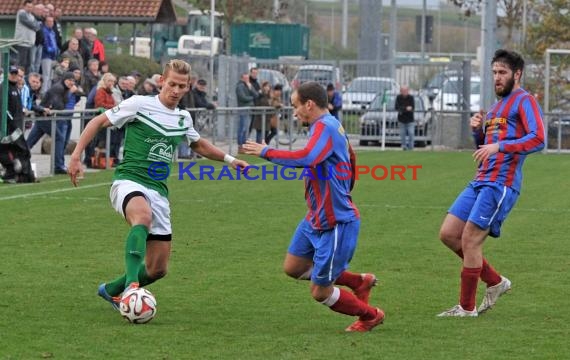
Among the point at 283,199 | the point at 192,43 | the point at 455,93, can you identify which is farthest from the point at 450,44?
the point at 283,199

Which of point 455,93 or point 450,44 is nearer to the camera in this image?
point 455,93

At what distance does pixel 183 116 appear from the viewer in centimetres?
995

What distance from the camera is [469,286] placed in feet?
32.1

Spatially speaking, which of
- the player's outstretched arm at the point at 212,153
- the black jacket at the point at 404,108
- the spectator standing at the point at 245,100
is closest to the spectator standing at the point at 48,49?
the spectator standing at the point at 245,100

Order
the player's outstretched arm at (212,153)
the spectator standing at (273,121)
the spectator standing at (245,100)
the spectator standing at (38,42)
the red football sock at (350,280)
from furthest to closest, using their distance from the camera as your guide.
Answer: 1. the spectator standing at (273,121)
2. the spectator standing at (245,100)
3. the spectator standing at (38,42)
4. the player's outstretched arm at (212,153)
5. the red football sock at (350,280)

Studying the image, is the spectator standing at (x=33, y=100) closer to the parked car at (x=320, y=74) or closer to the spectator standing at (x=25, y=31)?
the spectator standing at (x=25, y=31)

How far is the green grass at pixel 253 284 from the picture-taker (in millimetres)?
8531

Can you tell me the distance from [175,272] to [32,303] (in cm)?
216

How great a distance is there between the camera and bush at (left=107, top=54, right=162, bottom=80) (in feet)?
117

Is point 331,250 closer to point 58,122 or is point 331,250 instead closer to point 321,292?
point 321,292

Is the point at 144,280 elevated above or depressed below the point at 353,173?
below

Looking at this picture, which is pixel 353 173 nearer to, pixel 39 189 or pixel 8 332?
pixel 8 332

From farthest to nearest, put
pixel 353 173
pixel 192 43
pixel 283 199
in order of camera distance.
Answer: pixel 192 43 < pixel 283 199 < pixel 353 173

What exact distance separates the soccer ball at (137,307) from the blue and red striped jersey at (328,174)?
1.19m
